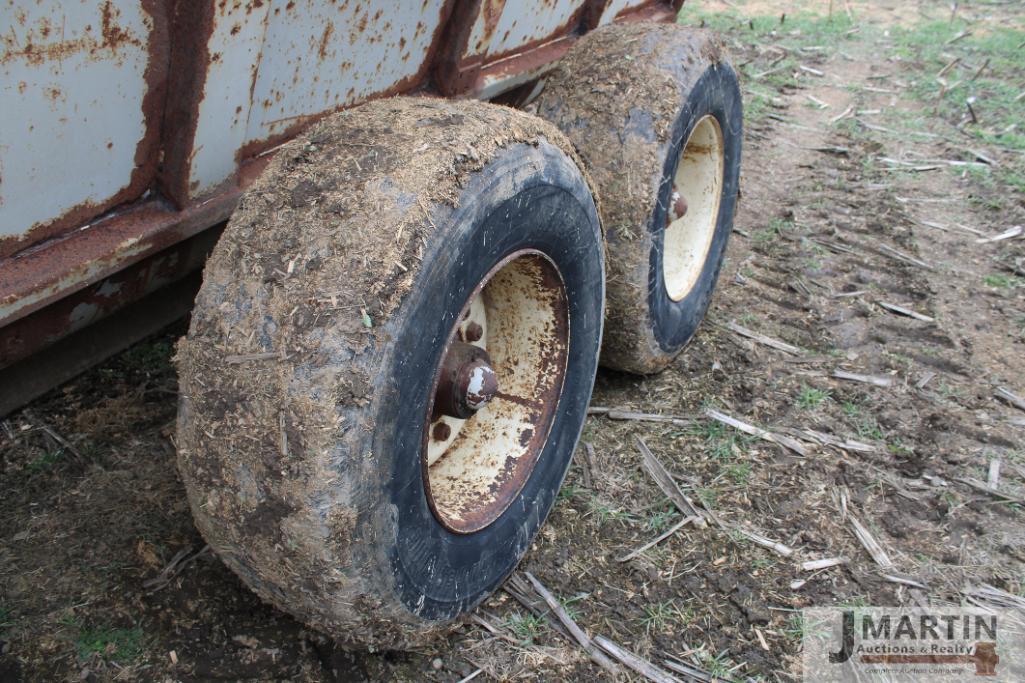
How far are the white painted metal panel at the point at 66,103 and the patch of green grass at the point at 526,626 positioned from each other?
146cm

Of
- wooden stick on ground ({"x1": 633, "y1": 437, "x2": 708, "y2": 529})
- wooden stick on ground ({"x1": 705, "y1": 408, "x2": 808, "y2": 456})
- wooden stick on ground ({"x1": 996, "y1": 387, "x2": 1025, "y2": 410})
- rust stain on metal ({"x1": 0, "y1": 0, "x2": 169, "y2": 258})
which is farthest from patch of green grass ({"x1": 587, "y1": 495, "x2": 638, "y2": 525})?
wooden stick on ground ({"x1": 996, "y1": 387, "x2": 1025, "y2": 410})

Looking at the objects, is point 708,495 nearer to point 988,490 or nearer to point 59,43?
point 988,490

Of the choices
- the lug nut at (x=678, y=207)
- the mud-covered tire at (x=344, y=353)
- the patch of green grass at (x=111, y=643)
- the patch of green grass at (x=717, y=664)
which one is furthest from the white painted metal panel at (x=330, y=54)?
the patch of green grass at (x=717, y=664)

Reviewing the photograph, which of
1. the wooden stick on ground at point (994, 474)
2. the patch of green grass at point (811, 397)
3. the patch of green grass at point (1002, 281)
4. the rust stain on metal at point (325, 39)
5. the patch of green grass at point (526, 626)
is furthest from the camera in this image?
the patch of green grass at point (1002, 281)

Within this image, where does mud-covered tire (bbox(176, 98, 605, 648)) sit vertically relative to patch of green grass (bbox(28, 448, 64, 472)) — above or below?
above

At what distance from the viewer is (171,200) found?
6.66 ft

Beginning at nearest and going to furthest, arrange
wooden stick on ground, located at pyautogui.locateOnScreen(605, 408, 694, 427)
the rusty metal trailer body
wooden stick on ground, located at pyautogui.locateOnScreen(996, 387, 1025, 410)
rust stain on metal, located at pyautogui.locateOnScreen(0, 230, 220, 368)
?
the rusty metal trailer body < rust stain on metal, located at pyautogui.locateOnScreen(0, 230, 220, 368) < wooden stick on ground, located at pyautogui.locateOnScreen(605, 408, 694, 427) < wooden stick on ground, located at pyautogui.locateOnScreen(996, 387, 1025, 410)

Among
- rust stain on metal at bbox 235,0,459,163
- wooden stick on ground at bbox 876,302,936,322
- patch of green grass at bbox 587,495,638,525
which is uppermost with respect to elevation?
rust stain on metal at bbox 235,0,459,163

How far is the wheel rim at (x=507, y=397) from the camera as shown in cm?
238

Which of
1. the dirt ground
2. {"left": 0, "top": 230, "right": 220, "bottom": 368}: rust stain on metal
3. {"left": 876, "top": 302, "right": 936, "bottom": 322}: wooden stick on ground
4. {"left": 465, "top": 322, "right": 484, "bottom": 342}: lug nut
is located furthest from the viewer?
{"left": 876, "top": 302, "right": 936, "bottom": 322}: wooden stick on ground

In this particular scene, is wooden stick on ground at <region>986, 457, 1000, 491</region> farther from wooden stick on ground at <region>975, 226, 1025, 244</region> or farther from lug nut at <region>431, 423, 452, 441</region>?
wooden stick on ground at <region>975, 226, 1025, 244</region>

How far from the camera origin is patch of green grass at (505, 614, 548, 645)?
240cm

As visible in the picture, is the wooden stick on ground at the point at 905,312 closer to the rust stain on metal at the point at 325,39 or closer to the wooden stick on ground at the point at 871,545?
the wooden stick on ground at the point at 871,545

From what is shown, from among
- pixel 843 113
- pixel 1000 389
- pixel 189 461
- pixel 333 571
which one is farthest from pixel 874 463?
pixel 843 113
